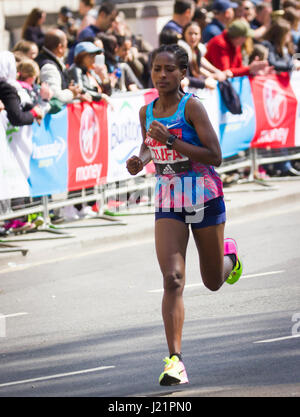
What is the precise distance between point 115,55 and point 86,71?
1111mm

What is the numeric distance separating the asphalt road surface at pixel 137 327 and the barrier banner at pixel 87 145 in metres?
1.31

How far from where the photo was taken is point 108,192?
13445mm

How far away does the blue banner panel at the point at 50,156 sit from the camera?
11.8 meters

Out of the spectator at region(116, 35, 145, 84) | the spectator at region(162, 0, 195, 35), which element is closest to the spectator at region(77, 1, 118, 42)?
the spectator at region(116, 35, 145, 84)

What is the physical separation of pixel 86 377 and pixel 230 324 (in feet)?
5.13

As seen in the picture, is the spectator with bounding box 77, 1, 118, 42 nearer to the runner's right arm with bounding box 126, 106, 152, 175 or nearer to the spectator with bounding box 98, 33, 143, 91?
the spectator with bounding box 98, 33, 143, 91

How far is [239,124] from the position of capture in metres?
14.8

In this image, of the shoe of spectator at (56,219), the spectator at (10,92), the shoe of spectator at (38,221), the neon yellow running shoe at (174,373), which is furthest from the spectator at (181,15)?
the neon yellow running shoe at (174,373)

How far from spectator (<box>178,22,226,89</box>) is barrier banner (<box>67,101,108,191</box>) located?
1800mm

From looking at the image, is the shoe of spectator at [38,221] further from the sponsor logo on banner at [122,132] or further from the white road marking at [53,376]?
the white road marking at [53,376]

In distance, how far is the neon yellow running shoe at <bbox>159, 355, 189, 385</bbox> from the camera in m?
6.15

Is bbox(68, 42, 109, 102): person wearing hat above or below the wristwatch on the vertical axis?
below

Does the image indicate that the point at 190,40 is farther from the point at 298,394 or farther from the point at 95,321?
the point at 298,394
